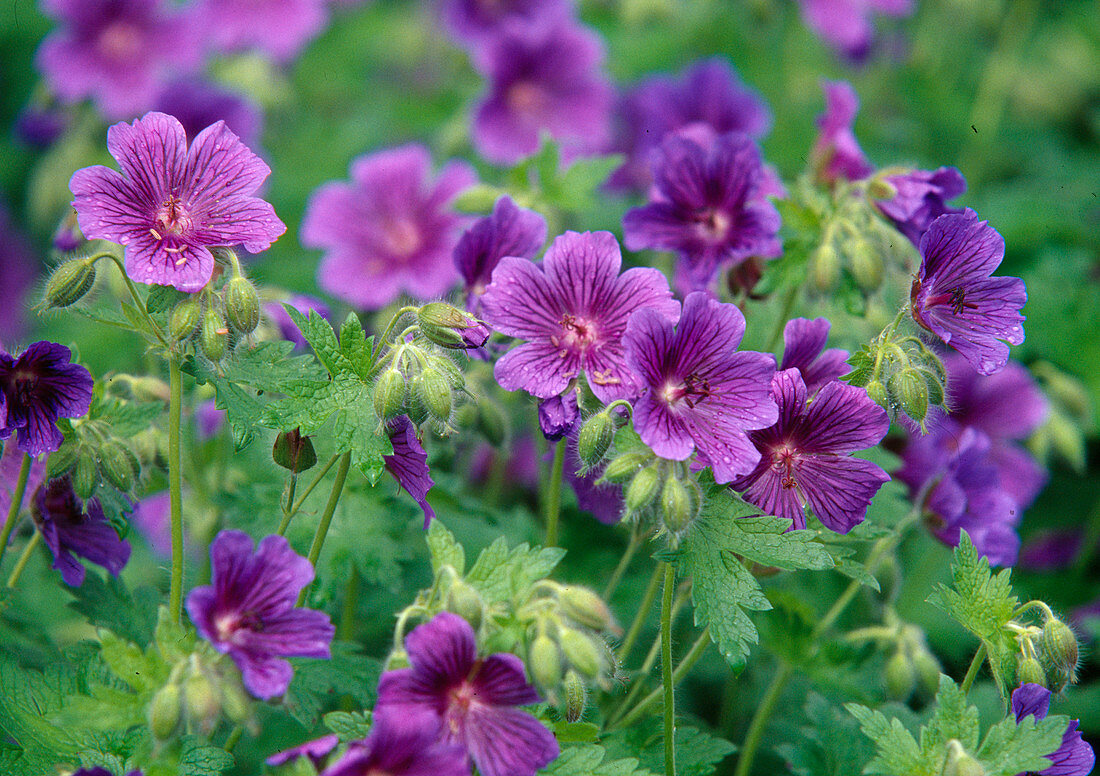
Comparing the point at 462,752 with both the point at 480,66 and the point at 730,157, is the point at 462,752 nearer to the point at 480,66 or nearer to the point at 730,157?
the point at 730,157

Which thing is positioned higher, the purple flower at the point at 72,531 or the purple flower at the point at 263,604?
the purple flower at the point at 72,531

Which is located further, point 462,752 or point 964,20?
point 964,20

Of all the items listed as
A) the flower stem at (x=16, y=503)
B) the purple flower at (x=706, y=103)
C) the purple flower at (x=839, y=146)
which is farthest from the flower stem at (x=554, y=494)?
the purple flower at (x=706, y=103)

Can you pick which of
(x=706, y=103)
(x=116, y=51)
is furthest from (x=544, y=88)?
(x=116, y=51)

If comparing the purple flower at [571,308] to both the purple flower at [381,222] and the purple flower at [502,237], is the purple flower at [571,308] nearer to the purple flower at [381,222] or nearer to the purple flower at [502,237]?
the purple flower at [502,237]

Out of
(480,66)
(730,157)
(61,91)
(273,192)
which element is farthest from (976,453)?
(61,91)

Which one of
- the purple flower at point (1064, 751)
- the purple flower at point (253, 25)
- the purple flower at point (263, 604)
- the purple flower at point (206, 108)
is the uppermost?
the purple flower at point (253, 25)

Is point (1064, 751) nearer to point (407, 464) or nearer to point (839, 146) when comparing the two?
point (407, 464)
